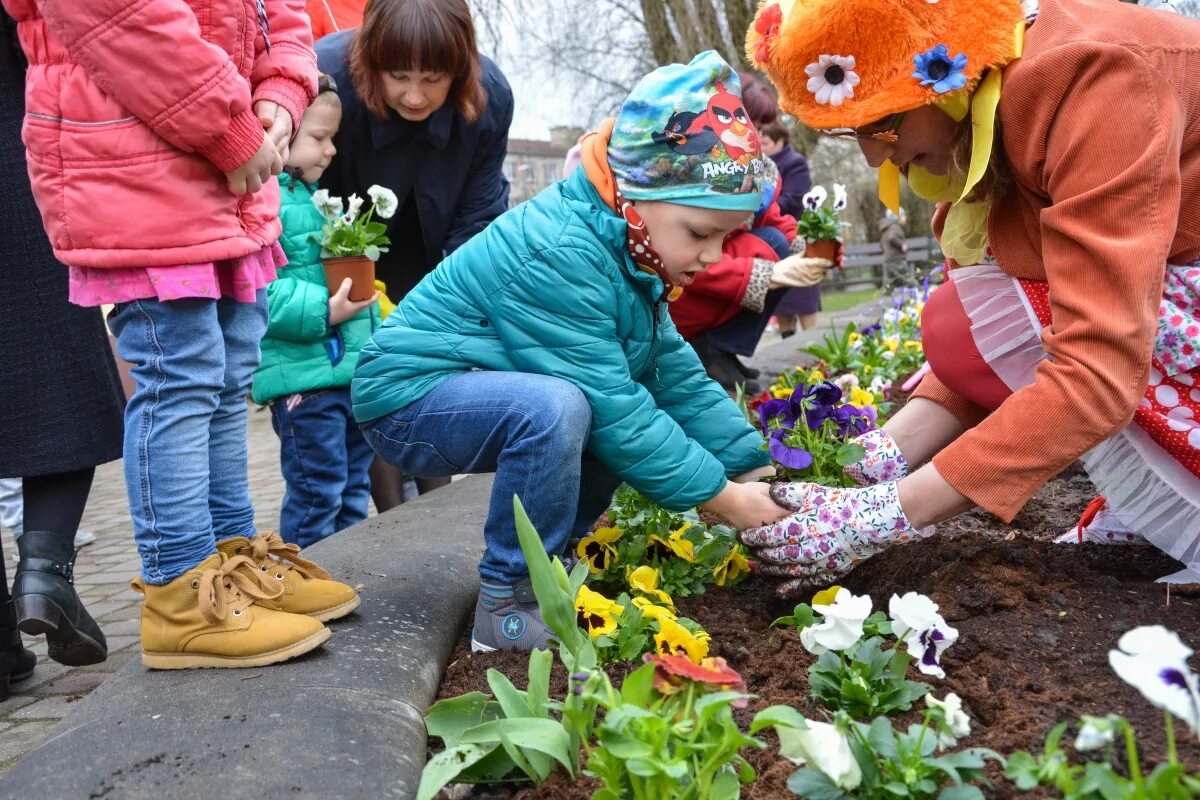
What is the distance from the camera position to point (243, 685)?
74.7 inches

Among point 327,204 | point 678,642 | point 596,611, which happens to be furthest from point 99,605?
point 678,642

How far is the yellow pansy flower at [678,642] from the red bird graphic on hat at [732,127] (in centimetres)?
95

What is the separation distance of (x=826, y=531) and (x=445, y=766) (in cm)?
96

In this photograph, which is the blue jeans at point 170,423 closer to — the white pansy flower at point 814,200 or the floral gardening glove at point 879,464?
the floral gardening glove at point 879,464

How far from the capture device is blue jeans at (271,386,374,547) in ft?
11.6

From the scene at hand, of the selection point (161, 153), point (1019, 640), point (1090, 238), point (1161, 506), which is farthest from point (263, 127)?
point (1161, 506)

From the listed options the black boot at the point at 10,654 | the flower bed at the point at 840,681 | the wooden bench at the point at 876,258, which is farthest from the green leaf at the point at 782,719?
the wooden bench at the point at 876,258

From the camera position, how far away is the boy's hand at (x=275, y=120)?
2.40 metres

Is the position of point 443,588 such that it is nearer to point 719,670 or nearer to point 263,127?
point 263,127

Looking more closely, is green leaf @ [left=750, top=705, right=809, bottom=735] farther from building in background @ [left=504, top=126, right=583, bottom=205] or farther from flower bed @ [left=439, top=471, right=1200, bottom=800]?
building in background @ [left=504, top=126, right=583, bottom=205]

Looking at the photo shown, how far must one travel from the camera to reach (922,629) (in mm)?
1629

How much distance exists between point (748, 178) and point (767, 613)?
923 mm

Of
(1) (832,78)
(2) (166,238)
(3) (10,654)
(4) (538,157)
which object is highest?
(1) (832,78)

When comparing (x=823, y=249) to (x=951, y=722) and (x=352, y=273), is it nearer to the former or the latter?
(x=352, y=273)
